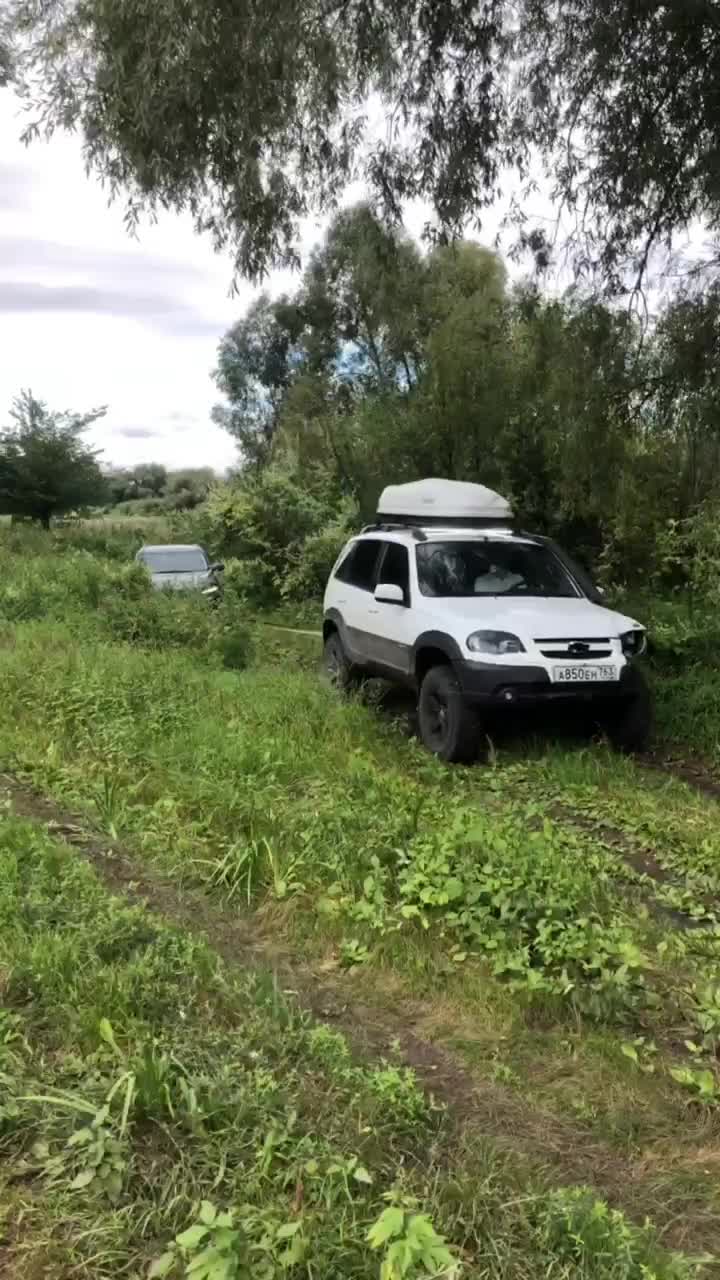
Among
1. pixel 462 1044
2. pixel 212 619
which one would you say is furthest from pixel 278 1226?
pixel 212 619

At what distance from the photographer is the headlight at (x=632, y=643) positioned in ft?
23.9

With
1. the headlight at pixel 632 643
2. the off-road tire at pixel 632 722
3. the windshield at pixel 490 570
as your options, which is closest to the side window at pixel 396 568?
the windshield at pixel 490 570

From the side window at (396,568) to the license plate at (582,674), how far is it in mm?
1588

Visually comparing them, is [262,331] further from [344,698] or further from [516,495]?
[344,698]

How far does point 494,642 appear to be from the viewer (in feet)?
23.3

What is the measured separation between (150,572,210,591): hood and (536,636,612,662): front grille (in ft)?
25.3

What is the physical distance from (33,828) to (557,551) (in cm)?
519

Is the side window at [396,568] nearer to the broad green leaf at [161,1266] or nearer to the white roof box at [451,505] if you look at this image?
the white roof box at [451,505]

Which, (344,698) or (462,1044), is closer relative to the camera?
(462,1044)

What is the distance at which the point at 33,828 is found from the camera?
5113 mm

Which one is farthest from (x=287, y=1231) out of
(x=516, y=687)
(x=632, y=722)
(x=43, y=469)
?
(x=43, y=469)

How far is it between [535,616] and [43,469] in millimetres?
25646

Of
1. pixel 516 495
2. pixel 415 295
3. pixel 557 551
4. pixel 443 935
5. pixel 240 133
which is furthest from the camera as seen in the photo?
pixel 516 495

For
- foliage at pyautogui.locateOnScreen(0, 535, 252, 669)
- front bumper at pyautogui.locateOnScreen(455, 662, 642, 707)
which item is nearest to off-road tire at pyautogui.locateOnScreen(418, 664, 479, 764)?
front bumper at pyautogui.locateOnScreen(455, 662, 642, 707)
